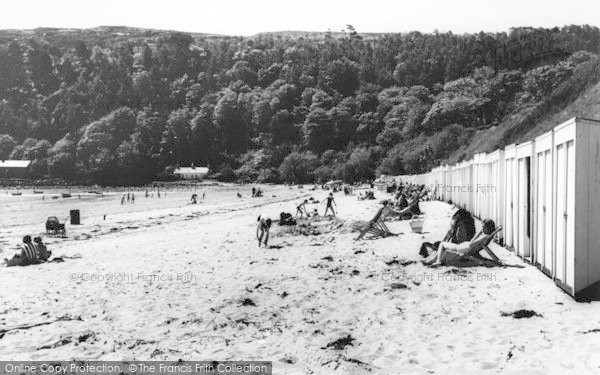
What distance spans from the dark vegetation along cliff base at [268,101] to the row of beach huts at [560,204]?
70.1 meters

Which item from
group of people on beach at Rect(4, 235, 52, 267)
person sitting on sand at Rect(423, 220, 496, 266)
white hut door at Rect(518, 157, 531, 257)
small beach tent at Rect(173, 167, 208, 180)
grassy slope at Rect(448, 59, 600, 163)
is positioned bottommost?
small beach tent at Rect(173, 167, 208, 180)

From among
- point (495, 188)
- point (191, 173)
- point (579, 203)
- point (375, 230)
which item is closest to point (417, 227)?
point (375, 230)

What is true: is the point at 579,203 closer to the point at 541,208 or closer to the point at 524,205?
the point at 541,208

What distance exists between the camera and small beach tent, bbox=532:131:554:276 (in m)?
7.04

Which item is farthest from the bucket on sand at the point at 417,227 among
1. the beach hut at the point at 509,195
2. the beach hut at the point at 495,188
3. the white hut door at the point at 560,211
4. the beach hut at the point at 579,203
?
the beach hut at the point at 579,203

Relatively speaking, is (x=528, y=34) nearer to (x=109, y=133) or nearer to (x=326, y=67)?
(x=326, y=67)

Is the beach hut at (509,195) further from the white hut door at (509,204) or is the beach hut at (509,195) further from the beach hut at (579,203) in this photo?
the beach hut at (579,203)

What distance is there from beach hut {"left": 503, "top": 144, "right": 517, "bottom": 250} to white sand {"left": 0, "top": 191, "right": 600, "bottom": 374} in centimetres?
47

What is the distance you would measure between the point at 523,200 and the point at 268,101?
447ft

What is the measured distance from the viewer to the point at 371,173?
96812 mm

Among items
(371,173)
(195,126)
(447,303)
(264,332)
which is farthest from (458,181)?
(195,126)

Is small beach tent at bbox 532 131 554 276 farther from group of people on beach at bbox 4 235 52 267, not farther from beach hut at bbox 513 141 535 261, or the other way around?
group of people on beach at bbox 4 235 52 267

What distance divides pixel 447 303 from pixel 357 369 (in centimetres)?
240

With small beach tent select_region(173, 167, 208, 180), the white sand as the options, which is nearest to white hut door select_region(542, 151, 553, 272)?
the white sand
